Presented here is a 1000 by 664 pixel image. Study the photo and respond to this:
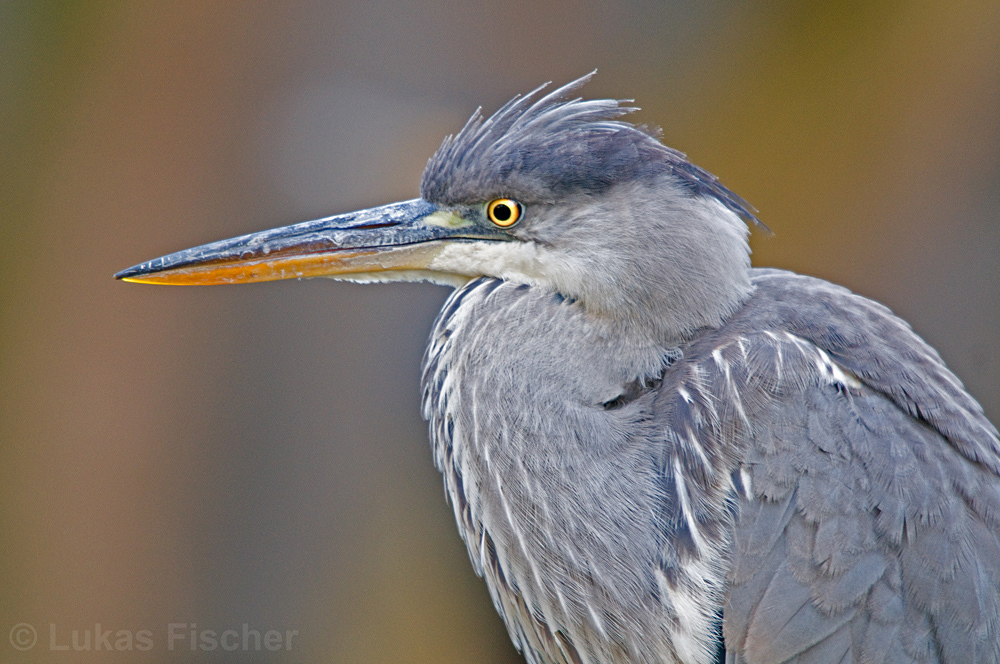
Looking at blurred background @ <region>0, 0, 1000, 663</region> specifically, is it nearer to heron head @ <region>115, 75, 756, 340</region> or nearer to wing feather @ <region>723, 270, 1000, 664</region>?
heron head @ <region>115, 75, 756, 340</region>

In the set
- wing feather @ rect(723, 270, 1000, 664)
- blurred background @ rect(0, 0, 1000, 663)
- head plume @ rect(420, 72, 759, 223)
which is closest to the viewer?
wing feather @ rect(723, 270, 1000, 664)

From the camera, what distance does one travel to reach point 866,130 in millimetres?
2891

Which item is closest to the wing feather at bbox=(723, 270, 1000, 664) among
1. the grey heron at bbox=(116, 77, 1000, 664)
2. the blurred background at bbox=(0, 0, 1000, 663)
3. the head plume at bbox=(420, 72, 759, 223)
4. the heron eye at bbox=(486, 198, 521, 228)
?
the grey heron at bbox=(116, 77, 1000, 664)

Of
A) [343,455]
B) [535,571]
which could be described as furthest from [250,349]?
[535,571]

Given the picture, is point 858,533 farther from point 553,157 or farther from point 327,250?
point 327,250

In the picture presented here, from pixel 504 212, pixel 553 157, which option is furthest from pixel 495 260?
pixel 553 157

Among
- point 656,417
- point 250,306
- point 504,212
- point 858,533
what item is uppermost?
point 504,212

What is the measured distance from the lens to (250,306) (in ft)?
8.74

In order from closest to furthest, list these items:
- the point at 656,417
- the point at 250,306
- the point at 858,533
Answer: the point at 858,533 → the point at 656,417 → the point at 250,306

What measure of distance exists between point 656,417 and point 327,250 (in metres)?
0.67

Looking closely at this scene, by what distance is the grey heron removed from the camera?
1.20 metres

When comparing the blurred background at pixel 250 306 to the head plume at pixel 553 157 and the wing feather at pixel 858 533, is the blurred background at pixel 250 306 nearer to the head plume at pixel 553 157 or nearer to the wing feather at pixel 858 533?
the head plume at pixel 553 157

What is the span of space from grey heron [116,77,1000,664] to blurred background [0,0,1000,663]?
126 cm

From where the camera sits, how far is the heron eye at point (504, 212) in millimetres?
1339
